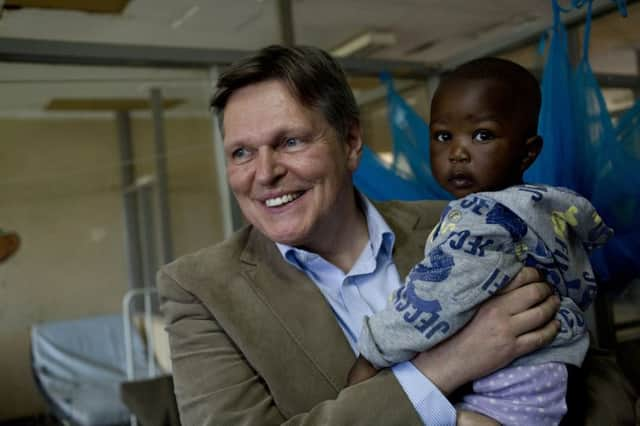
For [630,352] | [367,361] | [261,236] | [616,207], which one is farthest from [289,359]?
[630,352]

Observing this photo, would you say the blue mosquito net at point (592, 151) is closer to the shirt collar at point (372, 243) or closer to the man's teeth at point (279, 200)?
the shirt collar at point (372, 243)

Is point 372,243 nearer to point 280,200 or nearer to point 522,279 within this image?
point 280,200

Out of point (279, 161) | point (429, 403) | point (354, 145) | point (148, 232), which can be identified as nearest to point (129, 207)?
point (148, 232)

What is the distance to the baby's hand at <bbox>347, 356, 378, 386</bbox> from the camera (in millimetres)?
961

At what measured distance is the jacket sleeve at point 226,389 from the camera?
90 cm

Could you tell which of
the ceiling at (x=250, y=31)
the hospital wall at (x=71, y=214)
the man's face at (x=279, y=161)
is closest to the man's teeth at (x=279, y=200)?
the man's face at (x=279, y=161)

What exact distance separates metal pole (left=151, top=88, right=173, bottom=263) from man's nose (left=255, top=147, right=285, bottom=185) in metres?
2.23

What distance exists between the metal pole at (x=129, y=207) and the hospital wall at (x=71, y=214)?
5cm

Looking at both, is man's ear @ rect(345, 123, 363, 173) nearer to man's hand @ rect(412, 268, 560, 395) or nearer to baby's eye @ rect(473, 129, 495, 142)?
baby's eye @ rect(473, 129, 495, 142)

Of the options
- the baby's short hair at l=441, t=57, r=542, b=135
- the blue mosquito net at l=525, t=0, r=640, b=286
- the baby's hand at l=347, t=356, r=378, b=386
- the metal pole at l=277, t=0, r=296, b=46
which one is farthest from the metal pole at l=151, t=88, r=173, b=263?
the baby's hand at l=347, t=356, r=378, b=386

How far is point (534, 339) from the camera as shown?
903mm

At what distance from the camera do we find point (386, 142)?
2.71 metres

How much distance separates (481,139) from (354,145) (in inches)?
10.7

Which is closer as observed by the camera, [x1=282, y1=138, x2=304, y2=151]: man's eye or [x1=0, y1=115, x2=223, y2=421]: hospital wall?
[x1=282, y1=138, x2=304, y2=151]: man's eye
